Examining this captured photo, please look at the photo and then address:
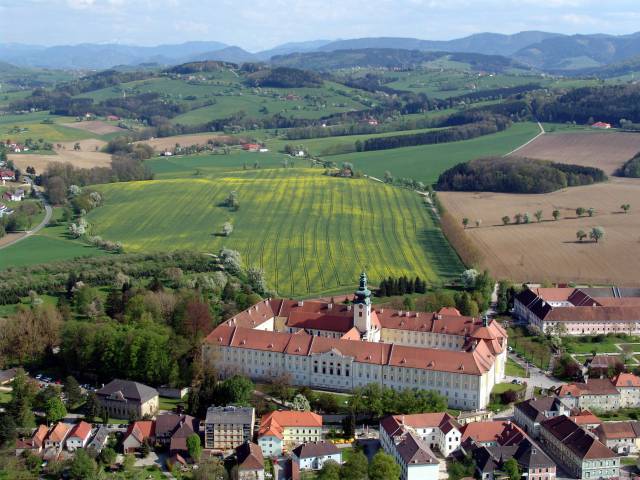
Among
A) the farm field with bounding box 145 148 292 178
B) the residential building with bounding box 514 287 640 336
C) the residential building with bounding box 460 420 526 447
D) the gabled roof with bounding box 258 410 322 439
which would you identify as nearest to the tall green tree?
the residential building with bounding box 460 420 526 447

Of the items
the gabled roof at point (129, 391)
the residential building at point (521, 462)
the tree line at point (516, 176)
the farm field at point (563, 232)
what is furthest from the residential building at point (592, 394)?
the tree line at point (516, 176)

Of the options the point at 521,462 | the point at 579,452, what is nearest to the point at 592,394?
the point at 579,452

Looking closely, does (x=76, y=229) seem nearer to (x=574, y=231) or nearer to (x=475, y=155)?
(x=574, y=231)

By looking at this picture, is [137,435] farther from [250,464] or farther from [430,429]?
[430,429]

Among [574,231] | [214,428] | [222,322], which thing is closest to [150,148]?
[574,231]

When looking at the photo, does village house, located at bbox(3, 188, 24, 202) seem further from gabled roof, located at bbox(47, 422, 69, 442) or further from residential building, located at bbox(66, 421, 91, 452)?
residential building, located at bbox(66, 421, 91, 452)
